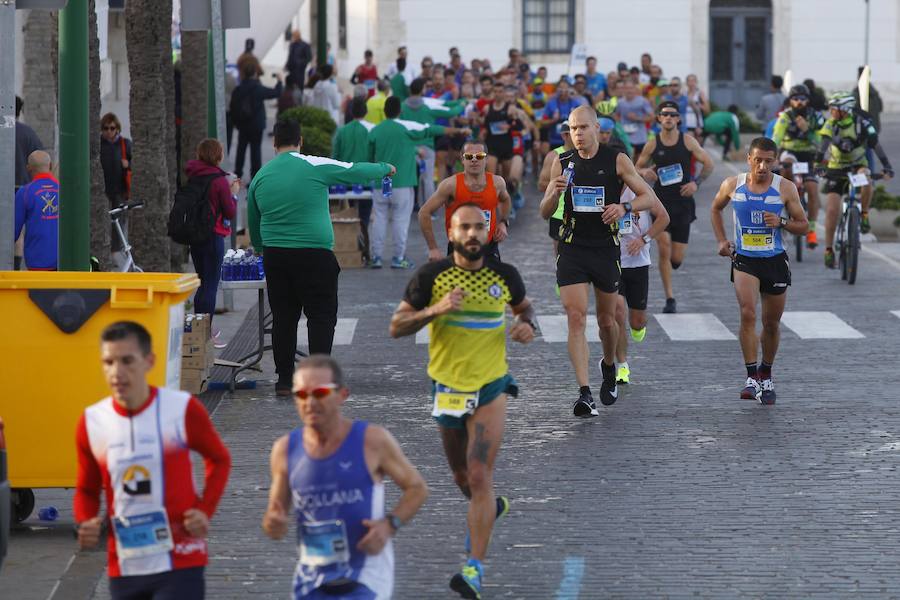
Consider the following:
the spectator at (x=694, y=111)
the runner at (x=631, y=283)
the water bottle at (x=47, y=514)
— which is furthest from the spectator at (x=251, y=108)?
the water bottle at (x=47, y=514)

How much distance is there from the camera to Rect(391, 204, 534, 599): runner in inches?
314

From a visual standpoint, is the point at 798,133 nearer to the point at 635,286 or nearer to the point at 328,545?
the point at 635,286

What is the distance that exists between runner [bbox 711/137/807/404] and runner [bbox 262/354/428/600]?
6.91 metres

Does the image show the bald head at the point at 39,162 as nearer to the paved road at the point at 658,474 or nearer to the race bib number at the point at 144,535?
the paved road at the point at 658,474

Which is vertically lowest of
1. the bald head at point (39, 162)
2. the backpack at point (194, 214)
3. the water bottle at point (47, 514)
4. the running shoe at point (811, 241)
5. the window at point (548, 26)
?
the running shoe at point (811, 241)

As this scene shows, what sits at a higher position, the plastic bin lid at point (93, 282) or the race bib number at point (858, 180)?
the plastic bin lid at point (93, 282)

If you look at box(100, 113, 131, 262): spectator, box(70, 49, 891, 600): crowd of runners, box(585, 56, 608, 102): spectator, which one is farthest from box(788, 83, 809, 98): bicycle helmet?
box(585, 56, 608, 102): spectator

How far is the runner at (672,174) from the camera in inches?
662

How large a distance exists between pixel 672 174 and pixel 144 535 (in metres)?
11.8

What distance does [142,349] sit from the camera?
6.14 metres

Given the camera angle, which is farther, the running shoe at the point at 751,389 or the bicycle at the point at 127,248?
the bicycle at the point at 127,248

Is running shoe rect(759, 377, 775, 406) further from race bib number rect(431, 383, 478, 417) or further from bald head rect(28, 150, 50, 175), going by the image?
bald head rect(28, 150, 50, 175)

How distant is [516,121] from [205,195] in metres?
13.5

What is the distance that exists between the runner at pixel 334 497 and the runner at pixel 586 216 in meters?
6.00
